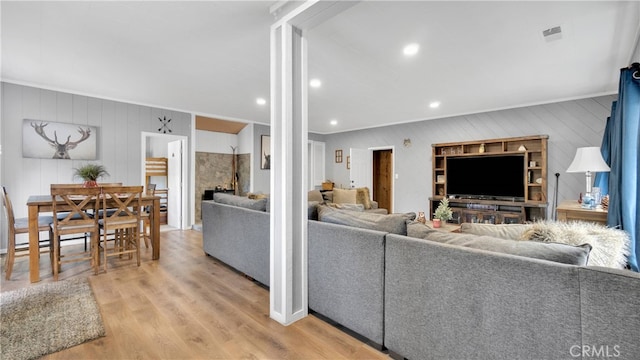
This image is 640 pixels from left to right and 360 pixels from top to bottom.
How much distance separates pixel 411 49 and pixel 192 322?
10.4ft

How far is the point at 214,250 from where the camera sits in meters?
3.52

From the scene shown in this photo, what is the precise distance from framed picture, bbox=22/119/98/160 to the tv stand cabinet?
6524 millimetres

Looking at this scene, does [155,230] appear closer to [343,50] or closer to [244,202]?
[244,202]

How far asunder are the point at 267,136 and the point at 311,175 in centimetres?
187

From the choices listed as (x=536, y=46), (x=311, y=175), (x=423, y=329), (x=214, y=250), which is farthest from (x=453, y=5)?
(x=311, y=175)

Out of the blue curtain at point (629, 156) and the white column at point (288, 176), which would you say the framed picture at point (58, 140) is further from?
the blue curtain at point (629, 156)

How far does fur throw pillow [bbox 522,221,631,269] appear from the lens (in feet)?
4.30

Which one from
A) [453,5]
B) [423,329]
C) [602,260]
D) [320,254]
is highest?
[453,5]

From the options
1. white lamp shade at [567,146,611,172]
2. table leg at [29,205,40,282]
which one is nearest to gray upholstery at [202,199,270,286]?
table leg at [29,205,40,282]

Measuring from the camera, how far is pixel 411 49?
2.87 meters

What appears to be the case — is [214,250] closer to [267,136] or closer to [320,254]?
[320,254]

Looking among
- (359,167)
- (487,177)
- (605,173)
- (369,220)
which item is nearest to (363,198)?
(359,167)

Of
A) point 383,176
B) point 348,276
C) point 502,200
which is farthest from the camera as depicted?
point 383,176

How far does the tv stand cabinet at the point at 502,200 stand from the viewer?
5004mm
